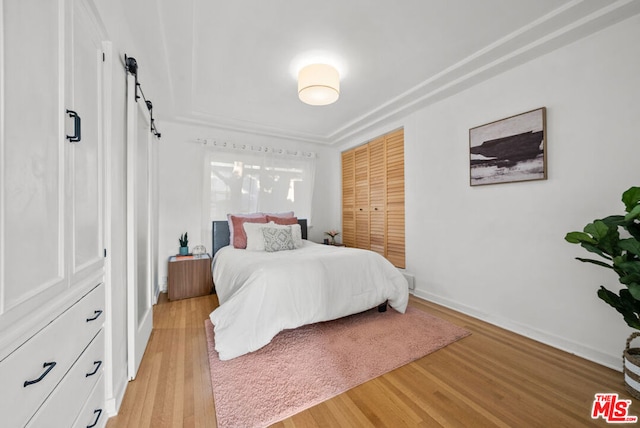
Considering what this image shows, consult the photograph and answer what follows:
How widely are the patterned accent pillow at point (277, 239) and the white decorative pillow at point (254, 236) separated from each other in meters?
0.07

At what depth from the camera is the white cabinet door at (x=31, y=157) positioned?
662 millimetres

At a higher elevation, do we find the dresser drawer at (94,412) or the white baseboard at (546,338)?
the dresser drawer at (94,412)

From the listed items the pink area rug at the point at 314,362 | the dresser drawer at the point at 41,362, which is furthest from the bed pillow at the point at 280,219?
the dresser drawer at the point at 41,362

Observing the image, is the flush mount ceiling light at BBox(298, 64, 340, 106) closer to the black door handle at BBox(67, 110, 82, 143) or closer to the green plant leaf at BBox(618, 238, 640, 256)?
the black door handle at BBox(67, 110, 82, 143)

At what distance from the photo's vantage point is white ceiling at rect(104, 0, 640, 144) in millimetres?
1761

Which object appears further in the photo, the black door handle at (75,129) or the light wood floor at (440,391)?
the light wood floor at (440,391)

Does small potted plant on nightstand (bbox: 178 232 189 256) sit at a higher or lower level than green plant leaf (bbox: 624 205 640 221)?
lower

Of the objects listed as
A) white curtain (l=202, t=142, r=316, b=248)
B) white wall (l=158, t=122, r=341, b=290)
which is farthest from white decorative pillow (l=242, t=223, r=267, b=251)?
white wall (l=158, t=122, r=341, b=290)

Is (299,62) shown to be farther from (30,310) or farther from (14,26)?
(30,310)

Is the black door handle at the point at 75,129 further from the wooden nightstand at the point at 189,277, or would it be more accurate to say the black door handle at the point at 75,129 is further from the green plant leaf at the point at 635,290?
the green plant leaf at the point at 635,290

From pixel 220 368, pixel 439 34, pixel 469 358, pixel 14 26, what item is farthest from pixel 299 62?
pixel 469 358

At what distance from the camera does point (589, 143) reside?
1.97 meters

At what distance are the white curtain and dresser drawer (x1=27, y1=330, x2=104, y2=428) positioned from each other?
2.76 m

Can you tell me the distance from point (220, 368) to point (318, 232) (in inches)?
131
